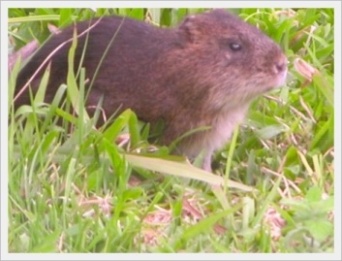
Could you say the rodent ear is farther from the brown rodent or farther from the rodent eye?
the rodent eye

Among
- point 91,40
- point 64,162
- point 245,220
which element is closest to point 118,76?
point 91,40

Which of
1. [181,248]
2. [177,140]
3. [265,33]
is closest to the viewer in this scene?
[181,248]

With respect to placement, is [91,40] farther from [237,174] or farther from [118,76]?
[237,174]

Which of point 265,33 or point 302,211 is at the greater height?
point 265,33

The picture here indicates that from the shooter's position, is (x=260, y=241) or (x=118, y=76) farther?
(x=118, y=76)

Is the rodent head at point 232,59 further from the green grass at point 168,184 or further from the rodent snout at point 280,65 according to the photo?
the green grass at point 168,184

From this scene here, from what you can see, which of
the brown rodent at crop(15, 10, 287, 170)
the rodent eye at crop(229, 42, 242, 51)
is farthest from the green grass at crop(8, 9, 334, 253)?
the rodent eye at crop(229, 42, 242, 51)

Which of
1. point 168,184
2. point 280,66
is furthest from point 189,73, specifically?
point 168,184

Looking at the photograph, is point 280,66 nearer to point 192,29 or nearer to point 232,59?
point 232,59
